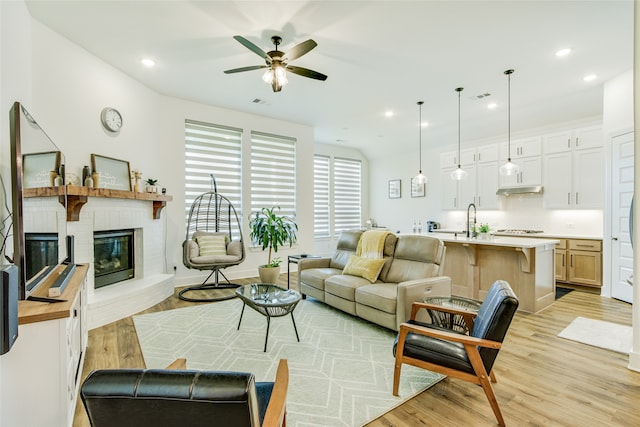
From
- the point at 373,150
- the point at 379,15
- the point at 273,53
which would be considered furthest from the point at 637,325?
the point at 373,150

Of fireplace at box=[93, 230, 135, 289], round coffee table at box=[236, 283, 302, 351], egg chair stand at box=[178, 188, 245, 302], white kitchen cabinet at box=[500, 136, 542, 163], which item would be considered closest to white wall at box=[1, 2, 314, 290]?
egg chair stand at box=[178, 188, 245, 302]

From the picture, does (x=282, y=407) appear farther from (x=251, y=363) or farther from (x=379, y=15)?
(x=379, y=15)

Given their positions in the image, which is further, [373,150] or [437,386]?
[373,150]

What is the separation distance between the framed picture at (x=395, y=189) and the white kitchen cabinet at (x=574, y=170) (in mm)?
3296

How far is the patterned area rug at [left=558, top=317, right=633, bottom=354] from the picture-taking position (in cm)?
283

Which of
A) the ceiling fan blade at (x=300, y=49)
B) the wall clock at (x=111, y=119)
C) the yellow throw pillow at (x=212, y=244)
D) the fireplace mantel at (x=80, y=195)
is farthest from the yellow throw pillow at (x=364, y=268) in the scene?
the wall clock at (x=111, y=119)

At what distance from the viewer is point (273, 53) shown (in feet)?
9.96

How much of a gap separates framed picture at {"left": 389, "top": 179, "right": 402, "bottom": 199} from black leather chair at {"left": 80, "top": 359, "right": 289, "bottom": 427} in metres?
7.83

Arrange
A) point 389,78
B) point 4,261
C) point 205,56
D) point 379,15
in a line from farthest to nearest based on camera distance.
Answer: point 389,78 < point 205,56 < point 379,15 < point 4,261

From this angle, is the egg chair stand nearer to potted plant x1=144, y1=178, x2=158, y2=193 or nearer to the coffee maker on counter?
potted plant x1=144, y1=178, x2=158, y2=193

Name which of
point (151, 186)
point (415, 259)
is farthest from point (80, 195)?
point (415, 259)

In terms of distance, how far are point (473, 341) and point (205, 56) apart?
4.02m

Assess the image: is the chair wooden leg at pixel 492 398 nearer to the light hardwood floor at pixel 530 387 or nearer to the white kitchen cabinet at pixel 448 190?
the light hardwood floor at pixel 530 387

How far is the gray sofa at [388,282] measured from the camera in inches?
113
